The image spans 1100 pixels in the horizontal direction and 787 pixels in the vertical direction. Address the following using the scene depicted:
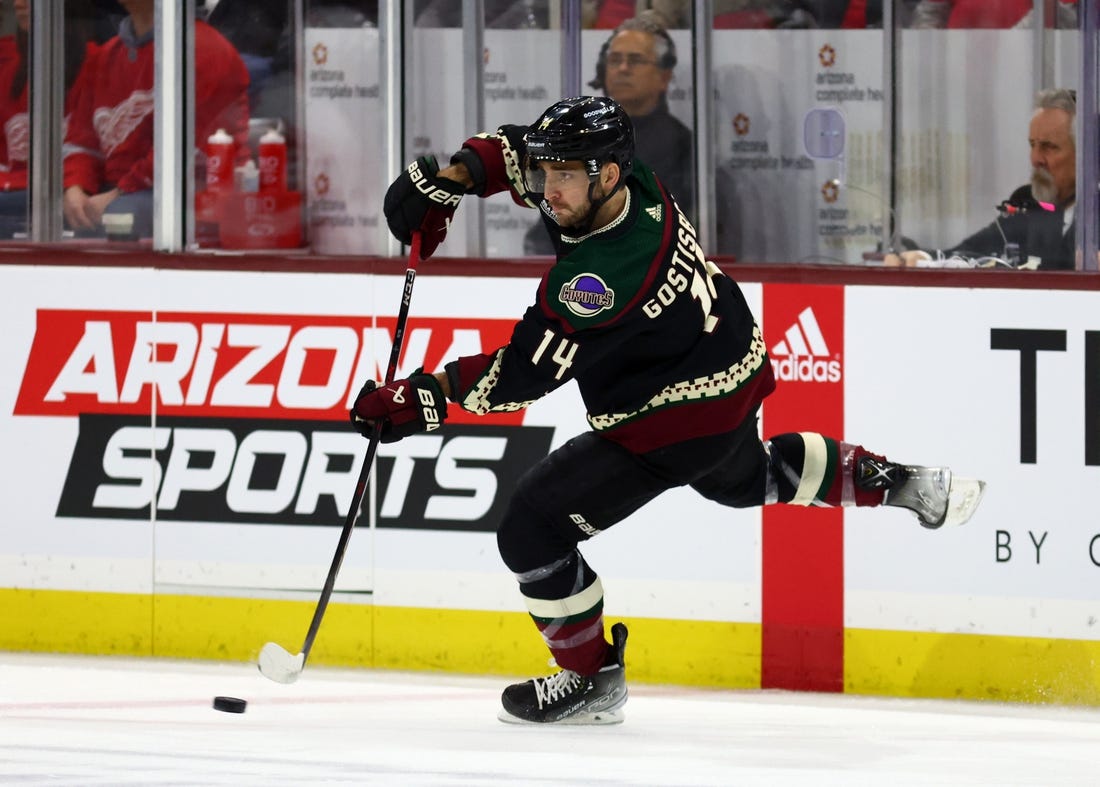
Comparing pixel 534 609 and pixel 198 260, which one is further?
pixel 198 260

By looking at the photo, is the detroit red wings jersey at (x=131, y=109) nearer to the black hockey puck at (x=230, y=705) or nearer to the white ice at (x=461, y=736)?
the white ice at (x=461, y=736)

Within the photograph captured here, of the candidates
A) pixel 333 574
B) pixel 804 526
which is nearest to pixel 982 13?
pixel 804 526

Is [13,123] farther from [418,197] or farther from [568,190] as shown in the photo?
[568,190]

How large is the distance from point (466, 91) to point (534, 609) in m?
1.62

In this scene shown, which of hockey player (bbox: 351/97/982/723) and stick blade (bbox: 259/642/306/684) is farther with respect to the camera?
stick blade (bbox: 259/642/306/684)

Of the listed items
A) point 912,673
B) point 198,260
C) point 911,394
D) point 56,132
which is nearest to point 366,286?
point 198,260

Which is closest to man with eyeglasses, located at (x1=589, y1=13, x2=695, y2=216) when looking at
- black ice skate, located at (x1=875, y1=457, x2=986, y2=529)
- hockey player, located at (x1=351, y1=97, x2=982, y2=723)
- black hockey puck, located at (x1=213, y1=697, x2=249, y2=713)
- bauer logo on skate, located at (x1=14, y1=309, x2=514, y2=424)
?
bauer logo on skate, located at (x1=14, y1=309, x2=514, y2=424)

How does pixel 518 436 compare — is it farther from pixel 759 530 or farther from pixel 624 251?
pixel 624 251

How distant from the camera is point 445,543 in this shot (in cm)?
409

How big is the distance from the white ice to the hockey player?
26cm

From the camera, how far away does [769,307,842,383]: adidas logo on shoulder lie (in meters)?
3.89

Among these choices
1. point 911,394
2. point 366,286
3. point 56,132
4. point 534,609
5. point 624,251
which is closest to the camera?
point 624,251

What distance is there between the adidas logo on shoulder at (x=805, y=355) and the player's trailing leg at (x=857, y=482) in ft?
1.83

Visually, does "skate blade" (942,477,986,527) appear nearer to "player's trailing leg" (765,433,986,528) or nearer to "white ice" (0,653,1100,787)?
"player's trailing leg" (765,433,986,528)
